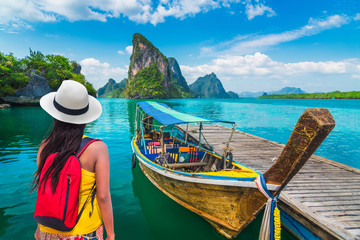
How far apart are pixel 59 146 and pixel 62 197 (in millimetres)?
408

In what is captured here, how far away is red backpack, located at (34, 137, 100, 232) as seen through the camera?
138 centimetres

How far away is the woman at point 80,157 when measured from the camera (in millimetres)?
1429

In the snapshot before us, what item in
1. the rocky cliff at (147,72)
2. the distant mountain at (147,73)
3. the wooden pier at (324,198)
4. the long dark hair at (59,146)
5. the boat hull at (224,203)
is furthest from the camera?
the distant mountain at (147,73)

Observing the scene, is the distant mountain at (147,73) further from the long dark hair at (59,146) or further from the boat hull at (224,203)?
the long dark hair at (59,146)

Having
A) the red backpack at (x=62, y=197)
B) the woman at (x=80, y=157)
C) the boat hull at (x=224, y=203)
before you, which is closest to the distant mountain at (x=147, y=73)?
the boat hull at (x=224, y=203)

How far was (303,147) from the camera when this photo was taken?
2.44m

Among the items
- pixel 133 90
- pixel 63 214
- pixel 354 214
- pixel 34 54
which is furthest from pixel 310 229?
pixel 133 90

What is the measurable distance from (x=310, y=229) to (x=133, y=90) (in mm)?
146040

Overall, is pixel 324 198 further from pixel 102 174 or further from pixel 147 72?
pixel 147 72

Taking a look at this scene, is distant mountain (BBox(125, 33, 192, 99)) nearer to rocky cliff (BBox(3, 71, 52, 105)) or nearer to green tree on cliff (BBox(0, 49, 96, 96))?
green tree on cliff (BBox(0, 49, 96, 96))

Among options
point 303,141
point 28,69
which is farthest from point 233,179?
point 28,69

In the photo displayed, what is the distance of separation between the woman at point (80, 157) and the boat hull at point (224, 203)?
295cm

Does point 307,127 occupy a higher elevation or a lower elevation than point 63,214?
higher

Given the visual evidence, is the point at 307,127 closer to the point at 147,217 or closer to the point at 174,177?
the point at 174,177
